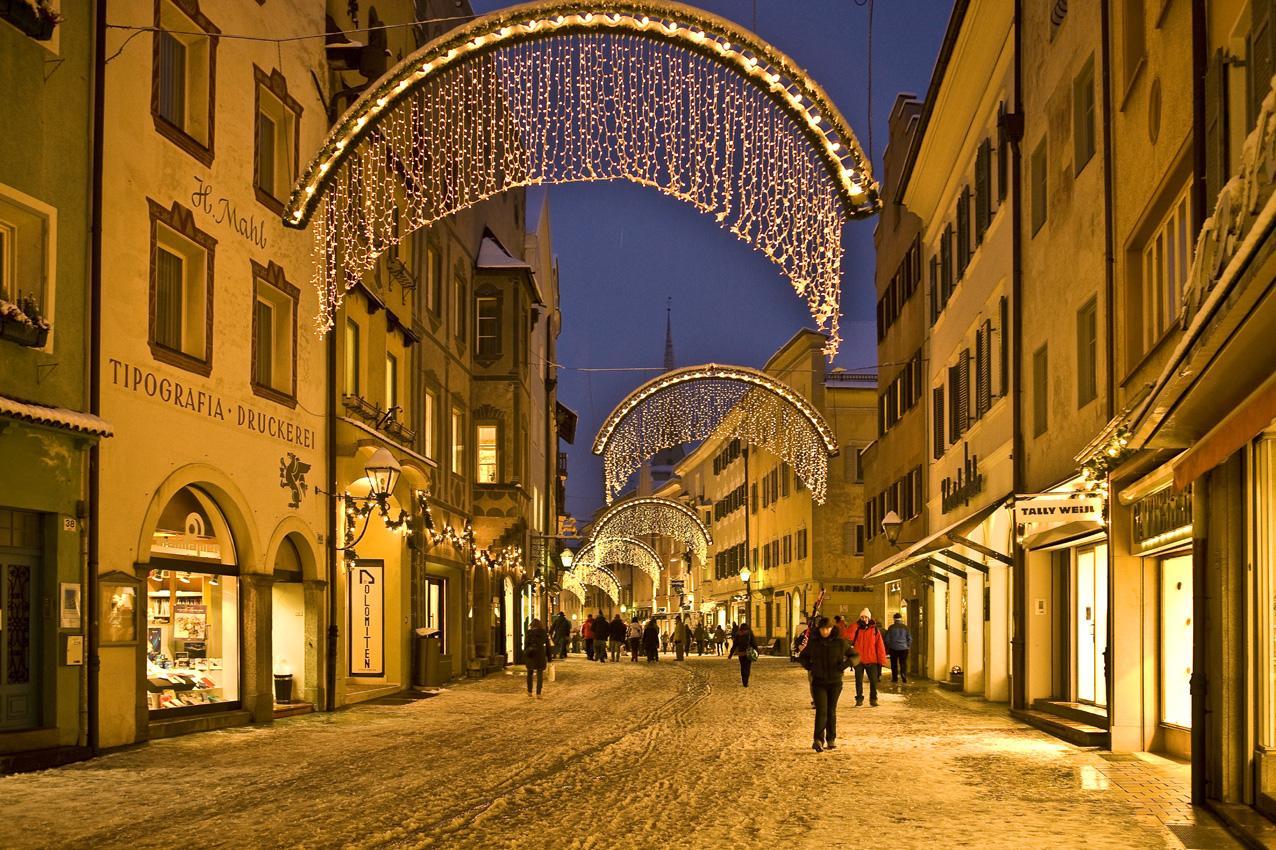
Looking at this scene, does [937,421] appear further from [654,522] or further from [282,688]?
[654,522]

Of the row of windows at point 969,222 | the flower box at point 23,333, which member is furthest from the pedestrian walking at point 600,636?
the flower box at point 23,333

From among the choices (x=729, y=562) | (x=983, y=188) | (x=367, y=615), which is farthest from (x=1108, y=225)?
(x=729, y=562)

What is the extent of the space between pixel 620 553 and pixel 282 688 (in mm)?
82050

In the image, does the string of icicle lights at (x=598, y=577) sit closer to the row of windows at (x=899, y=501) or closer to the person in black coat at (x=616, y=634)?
the person in black coat at (x=616, y=634)

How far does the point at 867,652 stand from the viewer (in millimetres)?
28906

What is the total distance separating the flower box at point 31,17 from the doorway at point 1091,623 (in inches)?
560

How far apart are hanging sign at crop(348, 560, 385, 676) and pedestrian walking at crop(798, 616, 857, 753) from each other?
13.6 m

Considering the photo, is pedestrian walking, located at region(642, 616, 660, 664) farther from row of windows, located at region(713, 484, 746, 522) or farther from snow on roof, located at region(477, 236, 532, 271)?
row of windows, located at region(713, 484, 746, 522)

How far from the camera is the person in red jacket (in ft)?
92.9

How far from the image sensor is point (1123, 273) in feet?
59.5

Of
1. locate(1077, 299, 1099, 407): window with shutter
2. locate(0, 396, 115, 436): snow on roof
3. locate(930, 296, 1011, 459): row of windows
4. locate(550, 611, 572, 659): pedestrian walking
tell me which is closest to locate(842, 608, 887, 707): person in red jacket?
locate(930, 296, 1011, 459): row of windows

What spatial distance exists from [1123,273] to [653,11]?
250 inches

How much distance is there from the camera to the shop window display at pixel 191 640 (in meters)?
19.9

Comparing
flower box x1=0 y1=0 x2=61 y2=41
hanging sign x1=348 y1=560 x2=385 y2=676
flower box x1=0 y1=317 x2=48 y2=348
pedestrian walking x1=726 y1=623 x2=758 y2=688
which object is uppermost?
flower box x1=0 y1=0 x2=61 y2=41
